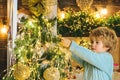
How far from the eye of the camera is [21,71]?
2039 millimetres

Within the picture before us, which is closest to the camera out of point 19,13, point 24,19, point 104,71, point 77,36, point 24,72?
point 24,72

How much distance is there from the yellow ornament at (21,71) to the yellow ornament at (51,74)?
110 mm

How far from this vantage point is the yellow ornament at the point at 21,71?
2.04 metres

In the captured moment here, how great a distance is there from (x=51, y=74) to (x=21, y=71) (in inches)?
7.4

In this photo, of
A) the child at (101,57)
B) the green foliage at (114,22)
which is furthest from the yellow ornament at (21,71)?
the green foliage at (114,22)

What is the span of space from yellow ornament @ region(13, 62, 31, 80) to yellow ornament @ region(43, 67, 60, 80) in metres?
0.11

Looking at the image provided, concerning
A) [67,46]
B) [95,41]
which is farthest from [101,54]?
[67,46]

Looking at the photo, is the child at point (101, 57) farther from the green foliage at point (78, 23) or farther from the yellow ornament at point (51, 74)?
the green foliage at point (78, 23)

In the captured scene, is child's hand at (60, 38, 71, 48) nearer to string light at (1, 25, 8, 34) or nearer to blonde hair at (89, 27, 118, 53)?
blonde hair at (89, 27, 118, 53)

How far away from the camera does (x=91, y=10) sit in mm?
5664

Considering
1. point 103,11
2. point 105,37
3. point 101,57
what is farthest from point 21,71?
point 103,11

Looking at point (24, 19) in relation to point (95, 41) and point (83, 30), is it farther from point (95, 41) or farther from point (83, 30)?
point (83, 30)

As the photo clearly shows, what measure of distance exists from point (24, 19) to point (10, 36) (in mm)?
539

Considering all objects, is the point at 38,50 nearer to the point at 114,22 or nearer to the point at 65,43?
the point at 65,43
